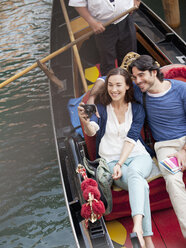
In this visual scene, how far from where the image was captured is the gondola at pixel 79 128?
1.50 meters

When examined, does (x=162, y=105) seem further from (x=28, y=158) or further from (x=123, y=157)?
(x=28, y=158)

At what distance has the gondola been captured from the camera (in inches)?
59.2

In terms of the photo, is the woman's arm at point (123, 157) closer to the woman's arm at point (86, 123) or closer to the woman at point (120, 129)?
the woman at point (120, 129)

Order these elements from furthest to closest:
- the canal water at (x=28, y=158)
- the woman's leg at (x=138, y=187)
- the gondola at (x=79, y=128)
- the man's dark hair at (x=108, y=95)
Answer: the canal water at (x=28, y=158), the man's dark hair at (x=108, y=95), the gondola at (x=79, y=128), the woman's leg at (x=138, y=187)

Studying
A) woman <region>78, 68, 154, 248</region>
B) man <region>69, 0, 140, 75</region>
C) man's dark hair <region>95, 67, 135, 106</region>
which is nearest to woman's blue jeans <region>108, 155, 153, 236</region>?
woman <region>78, 68, 154, 248</region>

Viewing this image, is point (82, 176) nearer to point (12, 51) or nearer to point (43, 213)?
point (43, 213)

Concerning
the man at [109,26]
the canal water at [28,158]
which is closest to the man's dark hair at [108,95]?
the man at [109,26]

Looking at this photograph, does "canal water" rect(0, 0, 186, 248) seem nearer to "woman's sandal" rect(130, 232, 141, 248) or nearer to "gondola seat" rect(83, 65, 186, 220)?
"gondola seat" rect(83, 65, 186, 220)

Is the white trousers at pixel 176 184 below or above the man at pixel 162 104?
below

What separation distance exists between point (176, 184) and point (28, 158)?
168 cm

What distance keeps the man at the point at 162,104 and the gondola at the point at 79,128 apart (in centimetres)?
20

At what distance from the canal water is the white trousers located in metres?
0.96

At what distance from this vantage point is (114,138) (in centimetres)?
167

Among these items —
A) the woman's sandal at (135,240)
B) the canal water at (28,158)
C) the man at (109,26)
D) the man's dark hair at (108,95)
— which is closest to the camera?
the woman's sandal at (135,240)
